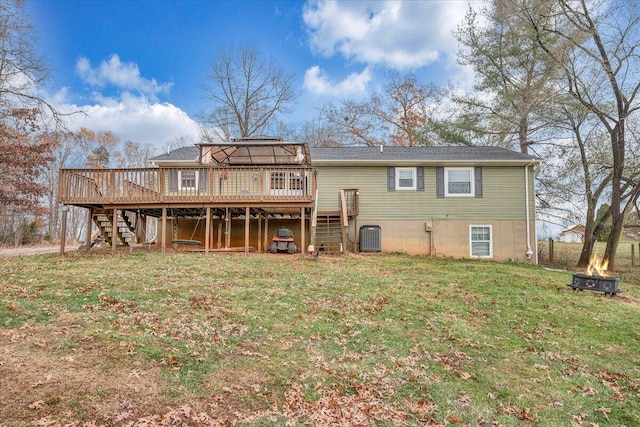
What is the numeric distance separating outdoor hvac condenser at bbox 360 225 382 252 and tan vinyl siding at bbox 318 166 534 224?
0.92 m

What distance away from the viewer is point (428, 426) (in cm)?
307

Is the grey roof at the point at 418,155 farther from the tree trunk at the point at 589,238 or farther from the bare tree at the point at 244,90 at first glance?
the bare tree at the point at 244,90

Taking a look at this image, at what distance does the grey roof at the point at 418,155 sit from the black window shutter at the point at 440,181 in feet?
1.35

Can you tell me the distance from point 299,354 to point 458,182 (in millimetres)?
12107

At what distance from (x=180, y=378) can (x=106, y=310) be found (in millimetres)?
2266

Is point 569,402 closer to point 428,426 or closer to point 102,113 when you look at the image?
point 428,426

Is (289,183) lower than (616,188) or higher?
lower

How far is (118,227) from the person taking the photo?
1371 cm

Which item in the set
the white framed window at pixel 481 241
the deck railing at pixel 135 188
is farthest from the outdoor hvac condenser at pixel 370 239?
the white framed window at pixel 481 241

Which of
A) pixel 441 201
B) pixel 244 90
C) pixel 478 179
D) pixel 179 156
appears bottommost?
pixel 441 201

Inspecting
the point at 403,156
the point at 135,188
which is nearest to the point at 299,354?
the point at 135,188

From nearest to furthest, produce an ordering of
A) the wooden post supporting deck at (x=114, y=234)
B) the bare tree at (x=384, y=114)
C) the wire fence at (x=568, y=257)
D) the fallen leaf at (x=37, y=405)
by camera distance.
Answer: the fallen leaf at (x=37, y=405) < the wooden post supporting deck at (x=114, y=234) < the wire fence at (x=568, y=257) < the bare tree at (x=384, y=114)

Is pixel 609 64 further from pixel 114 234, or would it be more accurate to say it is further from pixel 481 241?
pixel 114 234

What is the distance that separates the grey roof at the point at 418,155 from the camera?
14.1 m
